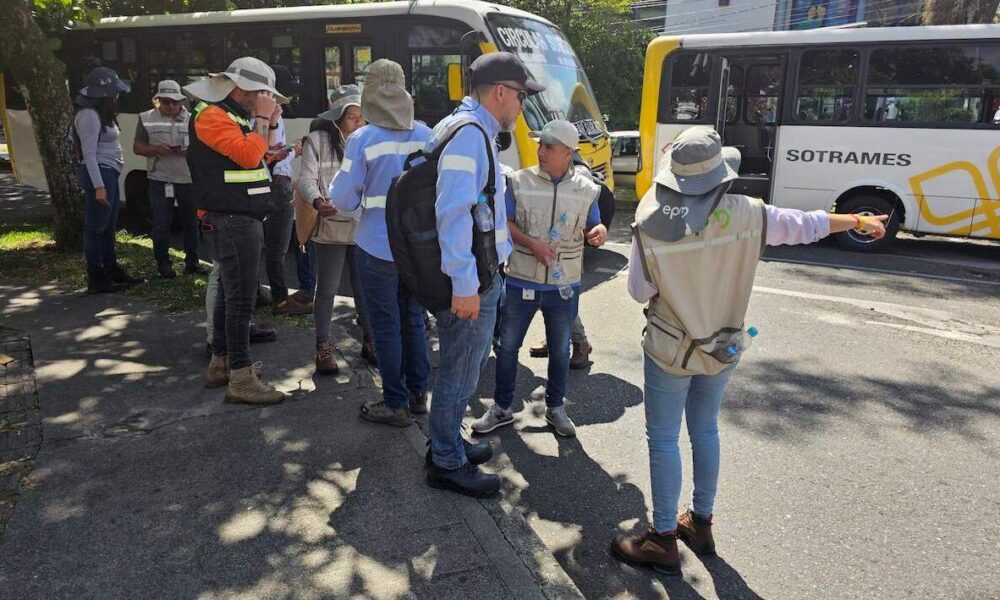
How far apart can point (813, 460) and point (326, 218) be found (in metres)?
3.20

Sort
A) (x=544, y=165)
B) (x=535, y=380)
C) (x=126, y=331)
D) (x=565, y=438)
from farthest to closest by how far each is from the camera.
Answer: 1. (x=126, y=331)
2. (x=535, y=380)
3. (x=565, y=438)
4. (x=544, y=165)

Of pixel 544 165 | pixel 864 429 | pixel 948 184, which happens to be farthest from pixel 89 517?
pixel 948 184

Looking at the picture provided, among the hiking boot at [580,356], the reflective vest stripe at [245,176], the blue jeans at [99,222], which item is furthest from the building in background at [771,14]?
the reflective vest stripe at [245,176]

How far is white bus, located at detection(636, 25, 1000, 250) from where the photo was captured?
9359mm

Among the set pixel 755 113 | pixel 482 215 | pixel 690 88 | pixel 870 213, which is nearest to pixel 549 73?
pixel 690 88

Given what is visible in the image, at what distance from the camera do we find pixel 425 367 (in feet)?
14.6

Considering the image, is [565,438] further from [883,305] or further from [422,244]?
[883,305]

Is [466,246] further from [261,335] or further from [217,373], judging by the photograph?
[261,335]

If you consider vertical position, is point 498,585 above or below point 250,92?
below

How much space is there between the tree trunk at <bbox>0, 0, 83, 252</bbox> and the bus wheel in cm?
929

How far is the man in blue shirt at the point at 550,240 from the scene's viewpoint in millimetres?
3971

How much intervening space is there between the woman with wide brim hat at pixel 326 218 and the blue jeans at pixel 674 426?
99.0 inches

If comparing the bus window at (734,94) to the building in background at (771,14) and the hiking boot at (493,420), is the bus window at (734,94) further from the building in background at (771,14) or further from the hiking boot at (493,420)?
the building in background at (771,14)

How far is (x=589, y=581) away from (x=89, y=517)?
210cm
